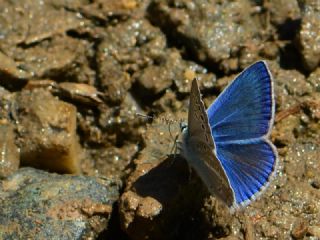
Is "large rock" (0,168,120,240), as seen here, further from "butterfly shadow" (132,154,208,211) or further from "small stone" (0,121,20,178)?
"butterfly shadow" (132,154,208,211)

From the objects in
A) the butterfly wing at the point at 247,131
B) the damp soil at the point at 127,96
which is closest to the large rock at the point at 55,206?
the damp soil at the point at 127,96

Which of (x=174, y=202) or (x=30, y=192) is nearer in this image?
(x=174, y=202)

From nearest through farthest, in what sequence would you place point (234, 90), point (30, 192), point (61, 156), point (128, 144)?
point (234, 90)
point (30, 192)
point (61, 156)
point (128, 144)

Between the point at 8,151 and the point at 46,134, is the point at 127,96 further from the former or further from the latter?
the point at 8,151

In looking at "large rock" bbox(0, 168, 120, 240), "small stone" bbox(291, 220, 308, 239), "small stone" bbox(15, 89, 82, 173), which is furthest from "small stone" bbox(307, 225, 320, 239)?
"small stone" bbox(15, 89, 82, 173)

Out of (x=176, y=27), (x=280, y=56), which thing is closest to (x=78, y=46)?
(x=176, y=27)

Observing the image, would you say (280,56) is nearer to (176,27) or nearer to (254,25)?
(254,25)

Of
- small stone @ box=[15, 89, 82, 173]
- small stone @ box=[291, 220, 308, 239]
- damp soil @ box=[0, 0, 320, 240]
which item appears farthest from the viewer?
small stone @ box=[15, 89, 82, 173]
